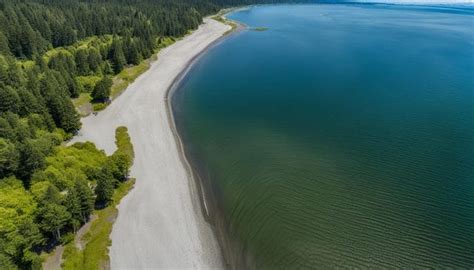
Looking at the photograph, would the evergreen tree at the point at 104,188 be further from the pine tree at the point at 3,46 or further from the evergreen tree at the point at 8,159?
the pine tree at the point at 3,46

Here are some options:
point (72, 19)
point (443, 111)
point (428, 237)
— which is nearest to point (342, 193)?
point (428, 237)

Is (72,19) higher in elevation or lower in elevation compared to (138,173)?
higher

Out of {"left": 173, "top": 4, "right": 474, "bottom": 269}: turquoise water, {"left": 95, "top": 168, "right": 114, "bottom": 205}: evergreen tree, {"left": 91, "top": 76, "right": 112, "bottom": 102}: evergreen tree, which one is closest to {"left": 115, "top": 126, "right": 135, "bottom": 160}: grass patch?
{"left": 95, "top": 168, "right": 114, "bottom": 205}: evergreen tree

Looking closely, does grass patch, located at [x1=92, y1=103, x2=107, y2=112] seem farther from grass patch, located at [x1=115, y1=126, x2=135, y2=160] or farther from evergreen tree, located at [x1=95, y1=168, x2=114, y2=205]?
evergreen tree, located at [x1=95, y1=168, x2=114, y2=205]

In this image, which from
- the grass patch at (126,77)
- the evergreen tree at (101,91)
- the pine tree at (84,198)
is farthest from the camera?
the grass patch at (126,77)

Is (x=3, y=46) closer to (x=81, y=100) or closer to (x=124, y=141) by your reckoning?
(x=81, y=100)

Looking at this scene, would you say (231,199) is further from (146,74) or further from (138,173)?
(146,74)

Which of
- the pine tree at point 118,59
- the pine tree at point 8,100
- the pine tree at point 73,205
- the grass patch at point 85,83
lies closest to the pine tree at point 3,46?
the grass patch at point 85,83
